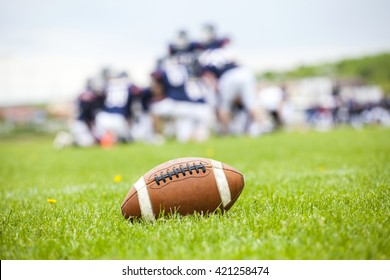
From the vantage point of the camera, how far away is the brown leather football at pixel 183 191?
2.17 metres

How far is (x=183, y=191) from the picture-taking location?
2158 mm

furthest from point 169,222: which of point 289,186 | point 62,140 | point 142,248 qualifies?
point 62,140

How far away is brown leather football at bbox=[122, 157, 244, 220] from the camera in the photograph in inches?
85.3

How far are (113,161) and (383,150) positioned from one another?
3267mm

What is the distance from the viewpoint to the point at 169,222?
212 centimetres

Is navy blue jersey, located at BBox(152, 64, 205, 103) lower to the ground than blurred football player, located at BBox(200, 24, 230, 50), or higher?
lower

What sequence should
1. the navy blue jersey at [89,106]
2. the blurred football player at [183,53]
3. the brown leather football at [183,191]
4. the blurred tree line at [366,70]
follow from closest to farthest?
the brown leather football at [183,191], the blurred football player at [183,53], the navy blue jersey at [89,106], the blurred tree line at [366,70]

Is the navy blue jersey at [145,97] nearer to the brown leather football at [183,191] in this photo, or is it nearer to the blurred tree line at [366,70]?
the blurred tree line at [366,70]

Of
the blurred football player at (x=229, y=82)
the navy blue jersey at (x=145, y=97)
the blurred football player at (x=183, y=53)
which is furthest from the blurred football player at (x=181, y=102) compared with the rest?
the navy blue jersey at (x=145, y=97)

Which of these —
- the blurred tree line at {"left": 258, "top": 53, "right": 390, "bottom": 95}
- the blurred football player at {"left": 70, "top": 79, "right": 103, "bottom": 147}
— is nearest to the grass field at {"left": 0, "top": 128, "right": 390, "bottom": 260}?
the blurred football player at {"left": 70, "top": 79, "right": 103, "bottom": 147}

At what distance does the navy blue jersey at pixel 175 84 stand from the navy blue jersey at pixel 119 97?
140 cm

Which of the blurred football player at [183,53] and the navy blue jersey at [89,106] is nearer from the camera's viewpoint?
the blurred football player at [183,53]

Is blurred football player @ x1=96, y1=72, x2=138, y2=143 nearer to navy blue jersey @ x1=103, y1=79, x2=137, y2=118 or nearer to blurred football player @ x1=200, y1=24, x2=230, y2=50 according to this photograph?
navy blue jersey @ x1=103, y1=79, x2=137, y2=118
